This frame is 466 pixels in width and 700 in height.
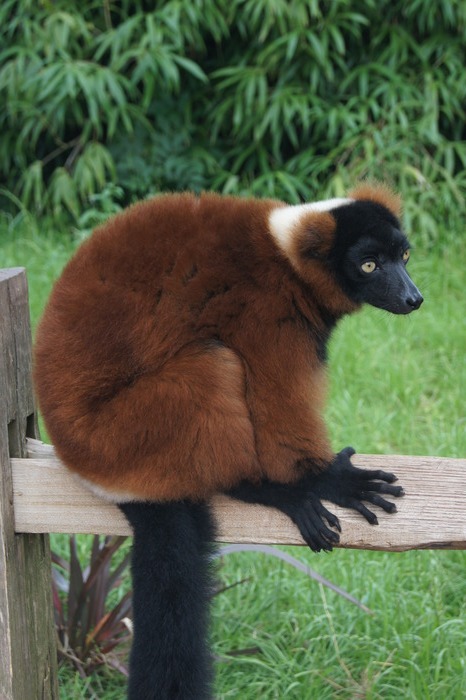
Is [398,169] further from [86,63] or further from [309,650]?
[309,650]

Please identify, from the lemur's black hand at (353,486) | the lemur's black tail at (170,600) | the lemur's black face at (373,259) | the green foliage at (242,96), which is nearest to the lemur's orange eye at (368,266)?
the lemur's black face at (373,259)

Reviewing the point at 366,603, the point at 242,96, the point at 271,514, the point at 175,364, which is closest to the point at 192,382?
the point at 175,364

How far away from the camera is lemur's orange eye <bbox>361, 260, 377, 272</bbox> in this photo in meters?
2.12

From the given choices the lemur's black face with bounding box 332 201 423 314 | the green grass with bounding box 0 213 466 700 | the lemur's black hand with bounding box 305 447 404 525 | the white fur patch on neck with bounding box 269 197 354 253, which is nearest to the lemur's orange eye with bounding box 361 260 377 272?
the lemur's black face with bounding box 332 201 423 314

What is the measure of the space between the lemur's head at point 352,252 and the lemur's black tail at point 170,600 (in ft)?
2.00

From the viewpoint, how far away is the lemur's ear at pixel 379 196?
7.38 ft

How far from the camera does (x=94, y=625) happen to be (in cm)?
289

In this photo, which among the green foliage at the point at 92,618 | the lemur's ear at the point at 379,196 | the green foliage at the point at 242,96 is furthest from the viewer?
the green foliage at the point at 242,96

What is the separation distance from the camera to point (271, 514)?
2.02m

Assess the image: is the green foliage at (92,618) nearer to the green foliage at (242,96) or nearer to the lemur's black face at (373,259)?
the lemur's black face at (373,259)

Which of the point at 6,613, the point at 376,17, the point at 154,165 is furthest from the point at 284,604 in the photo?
the point at 376,17

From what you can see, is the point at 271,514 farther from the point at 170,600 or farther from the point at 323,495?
the point at 170,600

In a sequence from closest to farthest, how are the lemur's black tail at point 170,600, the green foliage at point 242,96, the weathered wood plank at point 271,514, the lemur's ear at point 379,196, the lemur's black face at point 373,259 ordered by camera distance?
the lemur's black tail at point 170,600 < the weathered wood plank at point 271,514 < the lemur's black face at point 373,259 < the lemur's ear at point 379,196 < the green foliage at point 242,96

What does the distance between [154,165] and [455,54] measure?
2.01 meters
